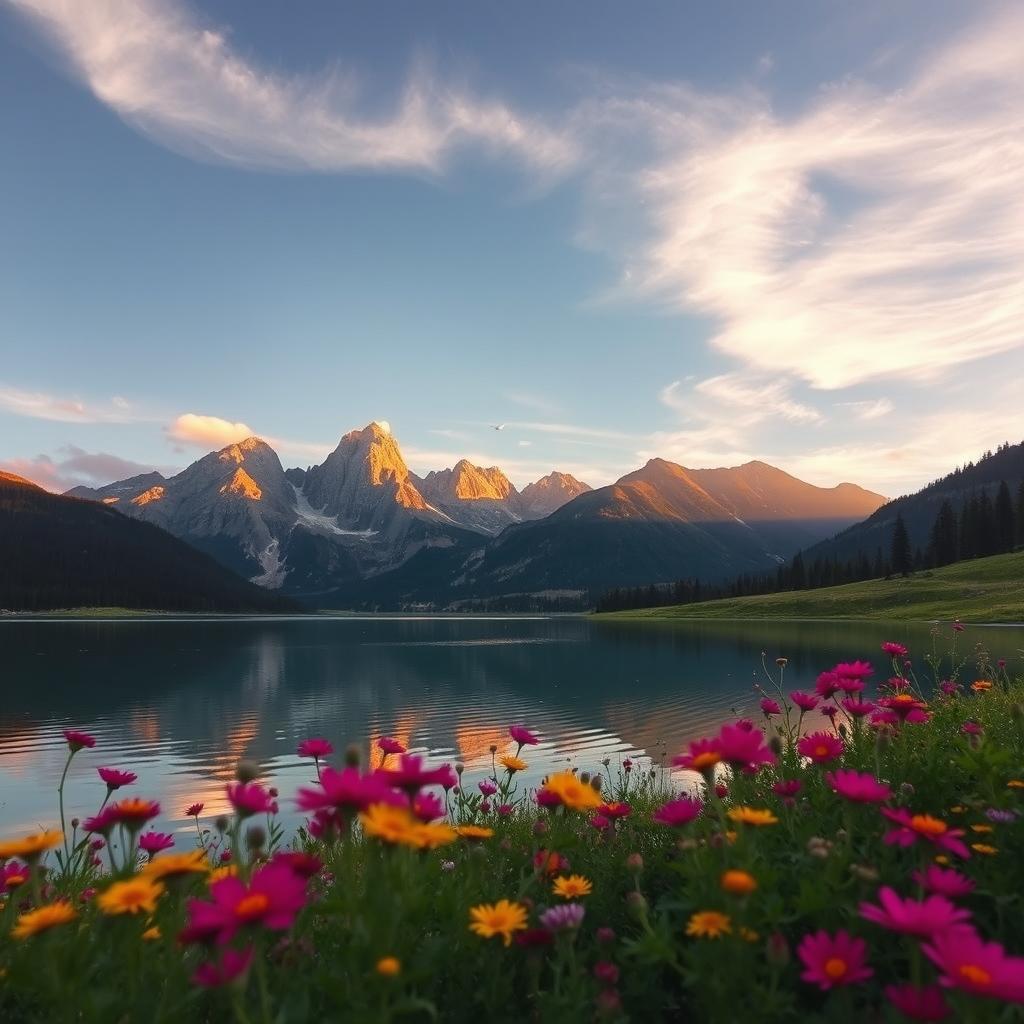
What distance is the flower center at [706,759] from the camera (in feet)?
11.6

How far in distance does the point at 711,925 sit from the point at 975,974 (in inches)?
45.0

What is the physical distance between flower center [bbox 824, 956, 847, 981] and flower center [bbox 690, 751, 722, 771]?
3.20 feet

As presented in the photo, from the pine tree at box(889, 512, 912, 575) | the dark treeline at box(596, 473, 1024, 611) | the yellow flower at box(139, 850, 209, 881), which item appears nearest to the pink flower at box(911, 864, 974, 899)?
the yellow flower at box(139, 850, 209, 881)

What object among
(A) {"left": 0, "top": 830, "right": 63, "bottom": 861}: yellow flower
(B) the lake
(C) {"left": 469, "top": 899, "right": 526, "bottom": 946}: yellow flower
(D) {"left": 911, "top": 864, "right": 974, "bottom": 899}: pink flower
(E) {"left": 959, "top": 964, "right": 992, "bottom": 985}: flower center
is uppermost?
(E) {"left": 959, "top": 964, "right": 992, "bottom": 985}: flower center

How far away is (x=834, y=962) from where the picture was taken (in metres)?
2.66

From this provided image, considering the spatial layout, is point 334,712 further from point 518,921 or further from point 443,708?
point 518,921

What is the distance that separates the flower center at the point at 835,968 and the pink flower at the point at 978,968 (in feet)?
1.30

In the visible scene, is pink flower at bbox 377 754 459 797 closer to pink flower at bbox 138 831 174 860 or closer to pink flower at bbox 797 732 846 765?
pink flower at bbox 138 831 174 860

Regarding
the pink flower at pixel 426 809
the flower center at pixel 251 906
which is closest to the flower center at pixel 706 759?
the pink flower at pixel 426 809

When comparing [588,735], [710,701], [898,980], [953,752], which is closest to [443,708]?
[588,735]

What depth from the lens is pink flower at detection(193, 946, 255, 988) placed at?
7.57 ft

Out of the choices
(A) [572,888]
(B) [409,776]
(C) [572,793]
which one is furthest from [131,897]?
(A) [572,888]

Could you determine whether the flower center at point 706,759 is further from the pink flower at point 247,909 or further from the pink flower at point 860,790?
the pink flower at point 247,909

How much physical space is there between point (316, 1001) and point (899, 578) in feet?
501
